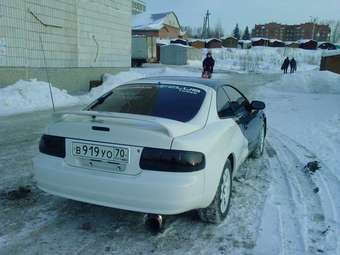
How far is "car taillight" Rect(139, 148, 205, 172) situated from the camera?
10.7 ft

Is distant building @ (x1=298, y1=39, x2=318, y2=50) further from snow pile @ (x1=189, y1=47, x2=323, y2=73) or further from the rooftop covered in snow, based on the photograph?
the rooftop covered in snow

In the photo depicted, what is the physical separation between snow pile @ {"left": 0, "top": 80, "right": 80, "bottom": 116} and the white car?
329 inches

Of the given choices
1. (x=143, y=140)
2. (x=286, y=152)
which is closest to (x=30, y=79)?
(x=286, y=152)

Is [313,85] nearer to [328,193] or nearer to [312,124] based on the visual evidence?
[312,124]

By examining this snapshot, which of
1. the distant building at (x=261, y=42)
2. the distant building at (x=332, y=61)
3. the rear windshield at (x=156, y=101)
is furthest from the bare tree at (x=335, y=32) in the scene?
the rear windshield at (x=156, y=101)

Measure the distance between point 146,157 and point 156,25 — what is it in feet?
255

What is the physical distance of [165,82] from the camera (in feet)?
15.3

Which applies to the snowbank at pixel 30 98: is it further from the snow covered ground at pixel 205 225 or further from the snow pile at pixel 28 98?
the snow covered ground at pixel 205 225

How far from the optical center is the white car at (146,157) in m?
3.27

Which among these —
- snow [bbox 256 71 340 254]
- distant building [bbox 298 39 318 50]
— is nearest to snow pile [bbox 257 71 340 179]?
snow [bbox 256 71 340 254]

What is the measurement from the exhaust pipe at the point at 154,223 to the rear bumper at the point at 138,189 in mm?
283

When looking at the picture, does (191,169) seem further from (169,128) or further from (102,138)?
(102,138)

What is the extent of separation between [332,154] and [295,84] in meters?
19.1

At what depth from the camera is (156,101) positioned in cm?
419
